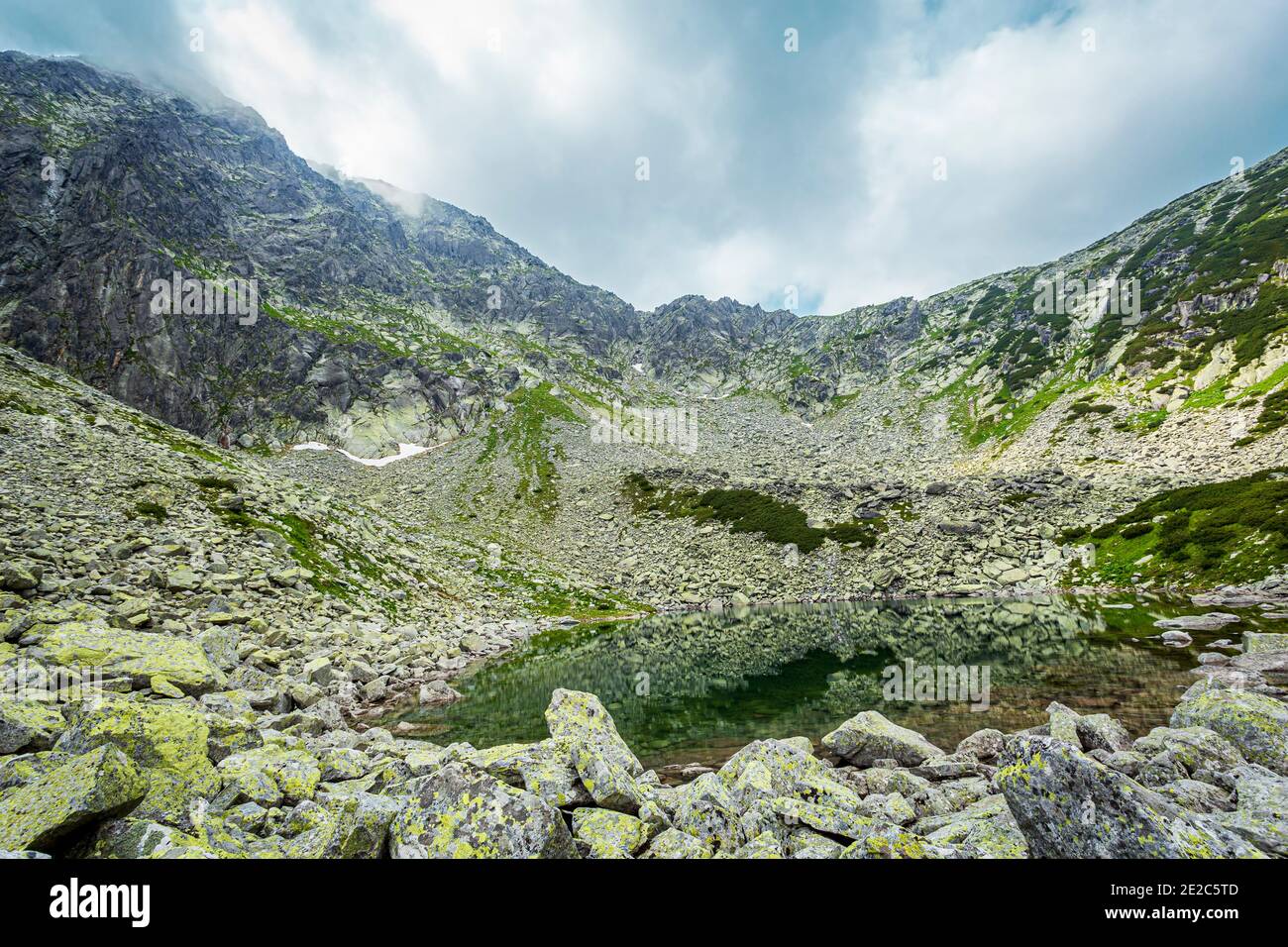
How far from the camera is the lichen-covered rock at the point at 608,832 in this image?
6.96 meters

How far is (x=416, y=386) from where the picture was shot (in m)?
123

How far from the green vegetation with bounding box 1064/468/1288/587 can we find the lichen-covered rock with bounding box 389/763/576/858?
54806mm

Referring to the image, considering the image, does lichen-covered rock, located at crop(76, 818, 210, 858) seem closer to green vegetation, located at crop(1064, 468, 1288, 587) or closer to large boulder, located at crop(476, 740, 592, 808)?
large boulder, located at crop(476, 740, 592, 808)

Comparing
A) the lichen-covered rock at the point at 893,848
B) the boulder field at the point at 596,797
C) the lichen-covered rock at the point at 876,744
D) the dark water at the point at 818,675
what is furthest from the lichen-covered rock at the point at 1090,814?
the dark water at the point at 818,675

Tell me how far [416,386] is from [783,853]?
132 meters

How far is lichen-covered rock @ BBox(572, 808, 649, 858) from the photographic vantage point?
696 cm

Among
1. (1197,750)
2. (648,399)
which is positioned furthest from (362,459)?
(1197,750)

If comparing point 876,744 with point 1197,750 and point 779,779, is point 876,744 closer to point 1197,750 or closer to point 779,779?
point 1197,750

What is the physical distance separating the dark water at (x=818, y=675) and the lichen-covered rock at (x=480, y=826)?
35.3ft

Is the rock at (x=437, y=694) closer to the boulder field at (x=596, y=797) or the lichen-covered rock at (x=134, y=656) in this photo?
the lichen-covered rock at (x=134, y=656)

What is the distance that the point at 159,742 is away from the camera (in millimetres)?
8859

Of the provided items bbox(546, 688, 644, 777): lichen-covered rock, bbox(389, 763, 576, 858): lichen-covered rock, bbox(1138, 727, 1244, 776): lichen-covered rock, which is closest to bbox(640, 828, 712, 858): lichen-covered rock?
bbox(389, 763, 576, 858): lichen-covered rock

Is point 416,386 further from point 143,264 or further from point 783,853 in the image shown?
point 783,853
